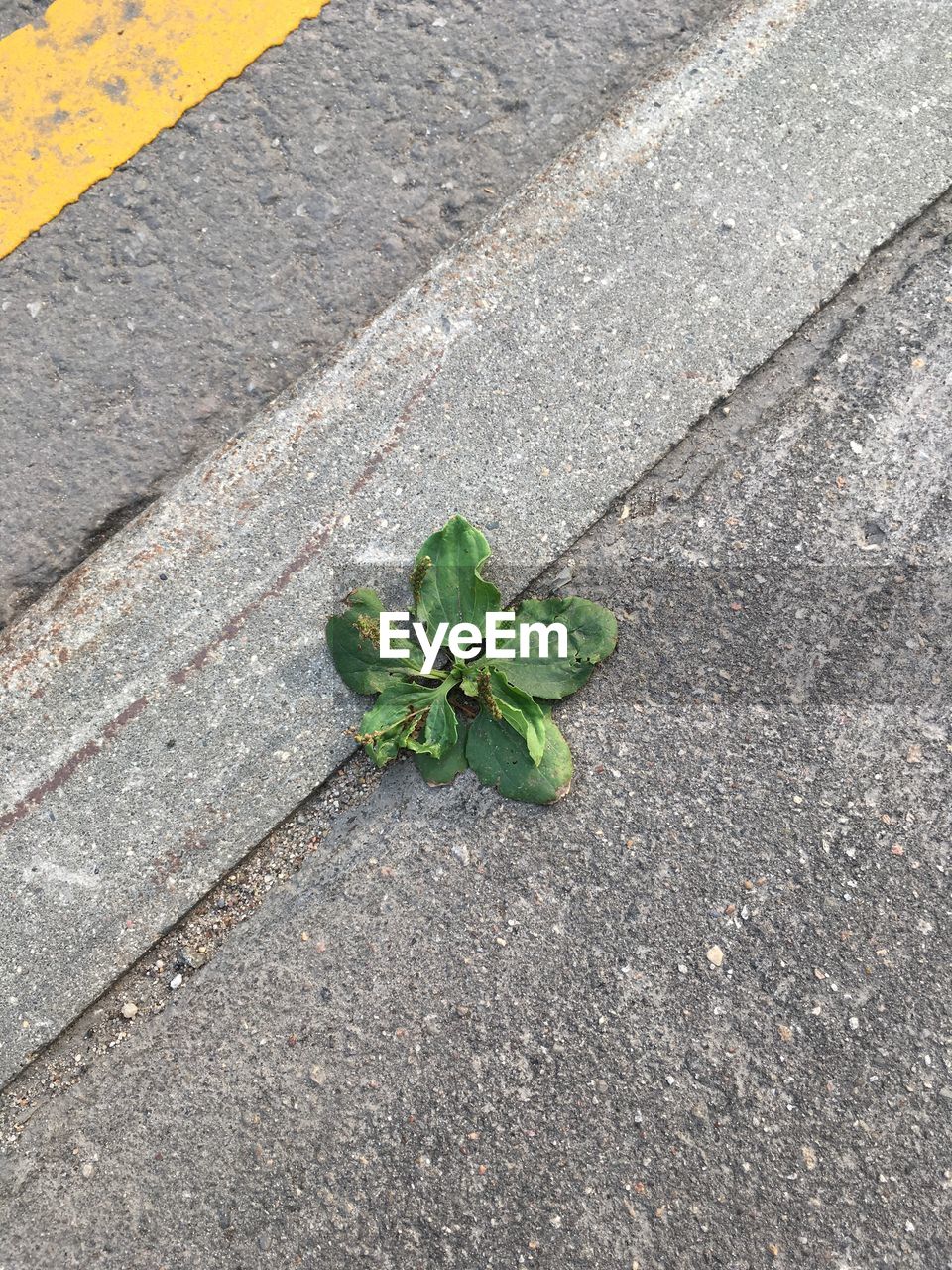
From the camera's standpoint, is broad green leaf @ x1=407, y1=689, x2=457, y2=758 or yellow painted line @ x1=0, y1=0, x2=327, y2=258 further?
yellow painted line @ x1=0, y1=0, x2=327, y2=258

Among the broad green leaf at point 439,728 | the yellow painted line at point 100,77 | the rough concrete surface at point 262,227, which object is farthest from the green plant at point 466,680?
the yellow painted line at point 100,77

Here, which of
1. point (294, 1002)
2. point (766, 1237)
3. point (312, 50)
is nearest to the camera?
point (766, 1237)

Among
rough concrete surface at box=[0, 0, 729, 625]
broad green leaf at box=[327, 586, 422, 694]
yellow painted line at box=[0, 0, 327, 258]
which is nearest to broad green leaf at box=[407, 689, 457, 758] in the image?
broad green leaf at box=[327, 586, 422, 694]

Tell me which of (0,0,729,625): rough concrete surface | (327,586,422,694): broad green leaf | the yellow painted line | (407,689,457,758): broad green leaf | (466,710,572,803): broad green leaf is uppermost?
the yellow painted line

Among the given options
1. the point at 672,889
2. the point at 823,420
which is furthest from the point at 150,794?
the point at 823,420

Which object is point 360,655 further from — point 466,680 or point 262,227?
point 262,227

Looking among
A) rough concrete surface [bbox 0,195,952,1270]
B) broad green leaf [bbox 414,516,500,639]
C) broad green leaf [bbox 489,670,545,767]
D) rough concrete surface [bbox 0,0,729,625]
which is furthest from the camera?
rough concrete surface [bbox 0,0,729,625]

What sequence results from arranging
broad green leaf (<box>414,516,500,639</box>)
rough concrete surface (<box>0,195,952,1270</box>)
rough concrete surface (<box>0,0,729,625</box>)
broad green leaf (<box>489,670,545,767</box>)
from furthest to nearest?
rough concrete surface (<box>0,0,729,625</box>) < broad green leaf (<box>414,516,500,639</box>) < broad green leaf (<box>489,670,545,767</box>) < rough concrete surface (<box>0,195,952,1270</box>)

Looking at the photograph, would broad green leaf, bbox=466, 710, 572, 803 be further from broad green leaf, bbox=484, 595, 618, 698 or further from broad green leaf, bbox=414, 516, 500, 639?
broad green leaf, bbox=414, 516, 500, 639

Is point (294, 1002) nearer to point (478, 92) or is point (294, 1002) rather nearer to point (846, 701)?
point (846, 701)
